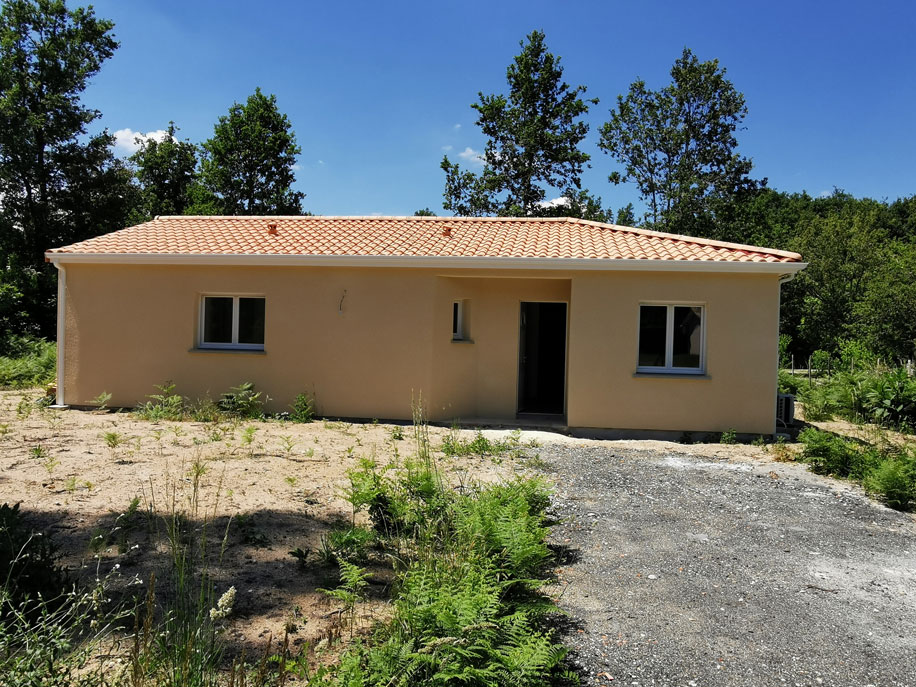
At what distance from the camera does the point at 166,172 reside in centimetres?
3369

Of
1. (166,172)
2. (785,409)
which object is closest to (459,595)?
(785,409)

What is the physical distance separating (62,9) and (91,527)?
96.6ft

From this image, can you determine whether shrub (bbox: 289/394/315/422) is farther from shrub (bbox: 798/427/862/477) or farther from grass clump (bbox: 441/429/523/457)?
shrub (bbox: 798/427/862/477)

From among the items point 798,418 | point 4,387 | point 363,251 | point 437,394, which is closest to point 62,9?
point 4,387

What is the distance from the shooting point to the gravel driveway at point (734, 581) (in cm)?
341

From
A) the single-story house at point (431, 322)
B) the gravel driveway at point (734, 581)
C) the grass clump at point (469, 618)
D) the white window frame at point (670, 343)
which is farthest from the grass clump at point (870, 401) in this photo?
the grass clump at point (469, 618)

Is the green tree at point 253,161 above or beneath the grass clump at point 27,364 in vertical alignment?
above

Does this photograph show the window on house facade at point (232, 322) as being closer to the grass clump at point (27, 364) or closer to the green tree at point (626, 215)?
the grass clump at point (27, 364)

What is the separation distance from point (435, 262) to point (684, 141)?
28067mm

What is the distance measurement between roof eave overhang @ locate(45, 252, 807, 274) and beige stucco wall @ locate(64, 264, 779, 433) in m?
0.21

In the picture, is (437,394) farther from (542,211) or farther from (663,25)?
(542,211)

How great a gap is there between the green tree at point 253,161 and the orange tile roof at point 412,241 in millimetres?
16398

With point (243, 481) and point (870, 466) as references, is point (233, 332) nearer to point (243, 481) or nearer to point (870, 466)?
point (243, 481)

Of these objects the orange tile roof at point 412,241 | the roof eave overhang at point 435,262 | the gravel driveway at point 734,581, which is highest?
the orange tile roof at point 412,241
